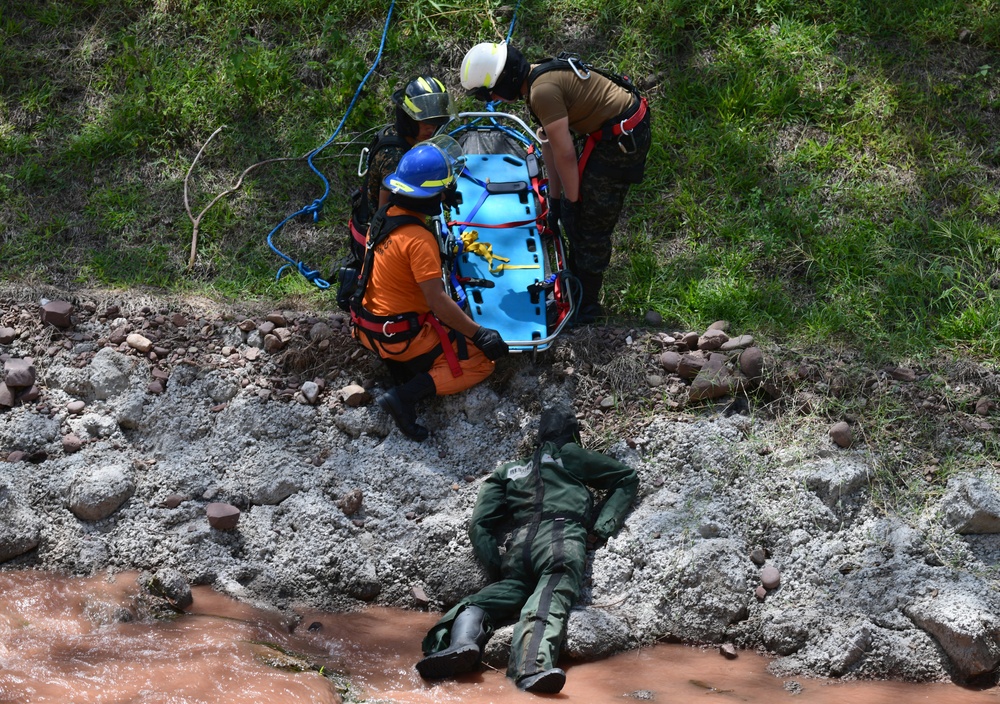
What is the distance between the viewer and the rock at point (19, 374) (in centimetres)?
489

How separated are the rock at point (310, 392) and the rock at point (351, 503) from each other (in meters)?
0.59

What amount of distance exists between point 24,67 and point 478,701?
5896 mm

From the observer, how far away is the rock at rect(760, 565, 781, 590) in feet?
13.7

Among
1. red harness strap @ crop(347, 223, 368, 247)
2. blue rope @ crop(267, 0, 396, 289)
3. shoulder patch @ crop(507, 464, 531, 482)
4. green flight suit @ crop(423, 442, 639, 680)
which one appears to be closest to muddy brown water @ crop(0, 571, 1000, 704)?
green flight suit @ crop(423, 442, 639, 680)

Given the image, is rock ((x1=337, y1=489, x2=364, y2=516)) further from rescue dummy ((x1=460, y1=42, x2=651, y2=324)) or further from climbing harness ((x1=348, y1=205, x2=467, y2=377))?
rescue dummy ((x1=460, y1=42, x2=651, y2=324))

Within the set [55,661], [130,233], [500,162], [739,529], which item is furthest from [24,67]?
[739,529]

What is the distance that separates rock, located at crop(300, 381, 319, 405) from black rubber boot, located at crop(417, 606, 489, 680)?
1.55 meters

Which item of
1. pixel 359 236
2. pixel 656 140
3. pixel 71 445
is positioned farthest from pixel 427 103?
pixel 71 445

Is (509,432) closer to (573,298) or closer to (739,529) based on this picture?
(573,298)

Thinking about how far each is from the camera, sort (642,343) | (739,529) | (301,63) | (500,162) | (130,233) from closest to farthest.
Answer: (739,529) < (642,343) < (500,162) < (130,233) < (301,63)

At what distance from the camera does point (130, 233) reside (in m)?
6.22

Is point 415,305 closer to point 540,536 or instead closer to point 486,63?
point 486,63

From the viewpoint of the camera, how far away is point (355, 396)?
4934mm

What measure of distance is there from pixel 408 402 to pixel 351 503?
0.60 metres
